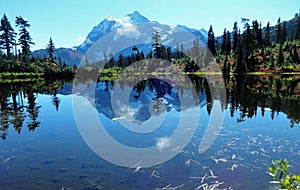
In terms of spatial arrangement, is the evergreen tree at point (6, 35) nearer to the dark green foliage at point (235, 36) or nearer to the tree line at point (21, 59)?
the tree line at point (21, 59)

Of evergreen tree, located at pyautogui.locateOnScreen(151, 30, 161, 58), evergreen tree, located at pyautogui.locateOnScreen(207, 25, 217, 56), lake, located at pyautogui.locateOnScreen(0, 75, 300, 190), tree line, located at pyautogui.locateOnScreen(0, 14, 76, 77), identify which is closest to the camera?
lake, located at pyautogui.locateOnScreen(0, 75, 300, 190)

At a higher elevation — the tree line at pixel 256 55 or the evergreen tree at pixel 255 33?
the evergreen tree at pixel 255 33

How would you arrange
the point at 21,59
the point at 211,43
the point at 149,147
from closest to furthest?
1. the point at 149,147
2. the point at 21,59
3. the point at 211,43

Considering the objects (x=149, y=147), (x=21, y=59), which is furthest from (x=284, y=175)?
(x=21, y=59)

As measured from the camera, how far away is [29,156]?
45.5ft

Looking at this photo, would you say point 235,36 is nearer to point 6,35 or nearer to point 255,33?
point 255,33

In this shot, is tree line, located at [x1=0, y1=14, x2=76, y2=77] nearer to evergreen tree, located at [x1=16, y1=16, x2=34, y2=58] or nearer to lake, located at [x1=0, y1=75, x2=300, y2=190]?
evergreen tree, located at [x1=16, y1=16, x2=34, y2=58]

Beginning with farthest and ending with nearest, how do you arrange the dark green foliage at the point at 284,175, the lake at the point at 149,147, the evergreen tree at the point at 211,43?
the evergreen tree at the point at 211,43 → the lake at the point at 149,147 → the dark green foliage at the point at 284,175

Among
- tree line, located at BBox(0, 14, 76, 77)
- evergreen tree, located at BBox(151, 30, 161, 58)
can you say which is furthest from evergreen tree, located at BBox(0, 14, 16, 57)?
evergreen tree, located at BBox(151, 30, 161, 58)

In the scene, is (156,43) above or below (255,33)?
below

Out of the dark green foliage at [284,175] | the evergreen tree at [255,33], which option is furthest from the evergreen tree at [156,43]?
the dark green foliage at [284,175]

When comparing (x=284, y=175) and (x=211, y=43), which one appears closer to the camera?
(x=284, y=175)

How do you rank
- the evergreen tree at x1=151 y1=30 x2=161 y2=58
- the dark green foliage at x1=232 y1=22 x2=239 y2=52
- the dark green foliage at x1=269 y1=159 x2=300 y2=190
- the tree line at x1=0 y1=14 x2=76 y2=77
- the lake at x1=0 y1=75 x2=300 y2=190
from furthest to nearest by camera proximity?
the evergreen tree at x1=151 y1=30 x2=161 y2=58 < the dark green foliage at x1=232 y1=22 x2=239 y2=52 < the tree line at x1=0 y1=14 x2=76 y2=77 < the lake at x1=0 y1=75 x2=300 y2=190 < the dark green foliage at x1=269 y1=159 x2=300 y2=190

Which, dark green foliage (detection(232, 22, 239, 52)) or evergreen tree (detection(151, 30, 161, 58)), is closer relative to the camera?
dark green foliage (detection(232, 22, 239, 52))
